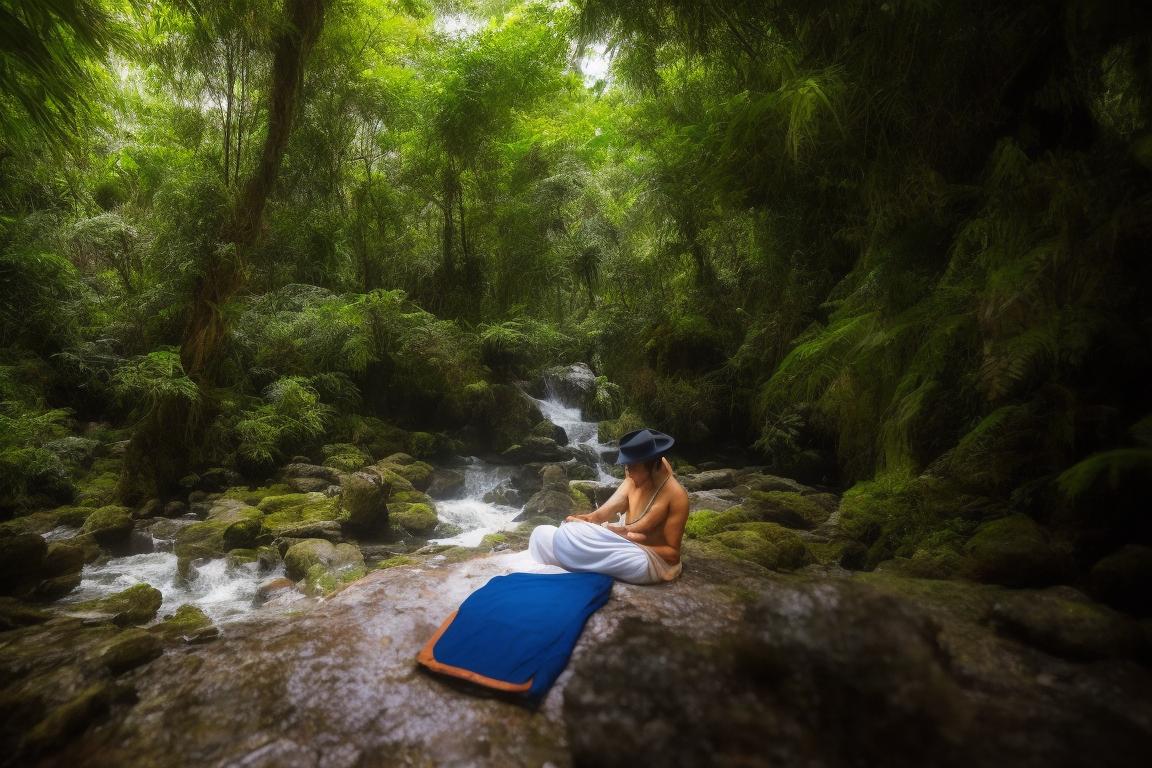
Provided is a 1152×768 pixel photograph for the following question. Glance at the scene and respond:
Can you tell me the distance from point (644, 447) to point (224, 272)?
615 centimetres

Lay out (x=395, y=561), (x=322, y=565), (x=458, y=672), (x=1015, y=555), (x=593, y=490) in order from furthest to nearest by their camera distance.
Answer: (x=593, y=490), (x=395, y=561), (x=322, y=565), (x=1015, y=555), (x=458, y=672)

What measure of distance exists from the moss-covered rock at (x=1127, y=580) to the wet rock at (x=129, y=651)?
4.88 m

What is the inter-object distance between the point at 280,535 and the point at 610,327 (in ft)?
26.5

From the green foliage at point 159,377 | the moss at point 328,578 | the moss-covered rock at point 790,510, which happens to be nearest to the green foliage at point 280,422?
the green foliage at point 159,377

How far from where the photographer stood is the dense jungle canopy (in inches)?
117

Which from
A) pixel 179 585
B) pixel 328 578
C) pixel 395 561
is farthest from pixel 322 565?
pixel 179 585

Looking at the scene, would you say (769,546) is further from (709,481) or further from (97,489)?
(97,489)

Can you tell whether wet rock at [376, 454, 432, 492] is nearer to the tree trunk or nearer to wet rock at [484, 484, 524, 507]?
wet rock at [484, 484, 524, 507]

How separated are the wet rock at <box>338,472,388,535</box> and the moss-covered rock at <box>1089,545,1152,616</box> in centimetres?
619

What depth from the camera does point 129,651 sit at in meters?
2.53

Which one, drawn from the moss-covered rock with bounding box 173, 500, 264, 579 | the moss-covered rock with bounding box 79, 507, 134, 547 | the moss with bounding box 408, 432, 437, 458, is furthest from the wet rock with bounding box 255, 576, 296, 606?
the moss with bounding box 408, 432, 437, 458

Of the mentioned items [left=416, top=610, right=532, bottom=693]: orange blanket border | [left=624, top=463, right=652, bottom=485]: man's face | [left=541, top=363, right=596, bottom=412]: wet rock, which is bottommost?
[left=416, top=610, right=532, bottom=693]: orange blanket border

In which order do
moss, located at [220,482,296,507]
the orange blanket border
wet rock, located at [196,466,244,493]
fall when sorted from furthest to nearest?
wet rock, located at [196,466,244,493] < moss, located at [220,482,296,507] < the orange blanket border

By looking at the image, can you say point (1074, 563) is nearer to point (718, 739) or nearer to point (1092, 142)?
point (718, 739)
